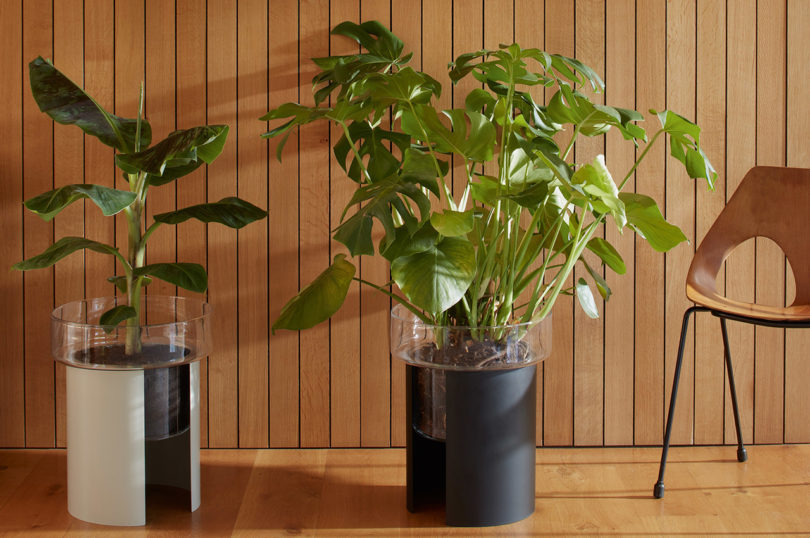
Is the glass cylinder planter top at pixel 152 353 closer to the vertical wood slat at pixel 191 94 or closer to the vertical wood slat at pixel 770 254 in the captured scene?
the vertical wood slat at pixel 191 94

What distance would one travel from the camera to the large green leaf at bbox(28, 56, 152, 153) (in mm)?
2074

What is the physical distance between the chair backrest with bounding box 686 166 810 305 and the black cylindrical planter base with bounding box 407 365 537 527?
2.58 feet

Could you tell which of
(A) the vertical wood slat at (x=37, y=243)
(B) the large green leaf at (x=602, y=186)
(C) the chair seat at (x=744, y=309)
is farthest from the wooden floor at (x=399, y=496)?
(B) the large green leaf at (x=602, y=186)

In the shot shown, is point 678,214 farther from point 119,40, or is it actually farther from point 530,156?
point 119,40

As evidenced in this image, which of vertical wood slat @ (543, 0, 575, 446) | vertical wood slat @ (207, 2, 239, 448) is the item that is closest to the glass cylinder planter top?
vertical wood slat @ (207, 2, 239, 448)

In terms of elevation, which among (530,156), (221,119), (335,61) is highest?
(335,61)

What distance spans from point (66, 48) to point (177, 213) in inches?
34.1

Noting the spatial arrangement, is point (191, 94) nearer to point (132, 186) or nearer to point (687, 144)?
point (132, 186)

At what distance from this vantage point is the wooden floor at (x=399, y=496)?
6.98ft

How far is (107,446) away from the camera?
2100 millimetres

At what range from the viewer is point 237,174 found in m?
2.59

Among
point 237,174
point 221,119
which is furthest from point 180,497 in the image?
point 221,119

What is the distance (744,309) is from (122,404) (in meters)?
A: 1.76

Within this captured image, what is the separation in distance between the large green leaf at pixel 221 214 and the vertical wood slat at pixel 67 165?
632mm
